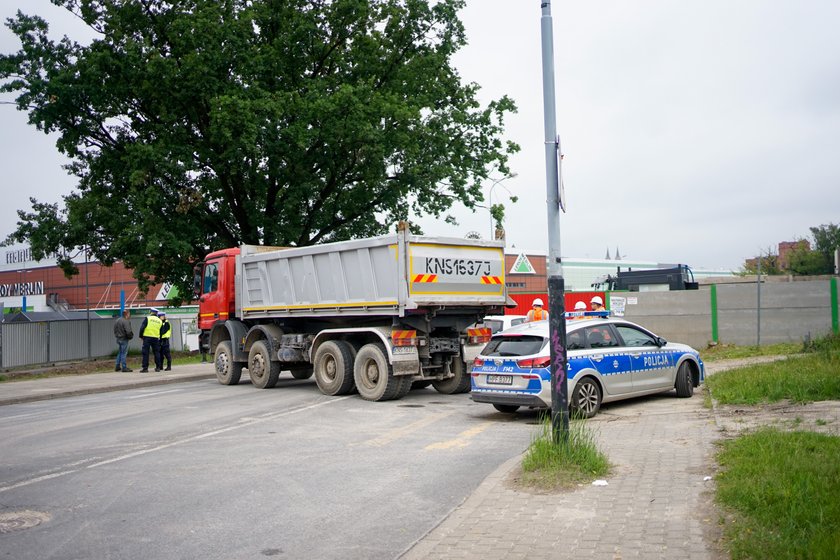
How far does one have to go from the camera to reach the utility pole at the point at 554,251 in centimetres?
781

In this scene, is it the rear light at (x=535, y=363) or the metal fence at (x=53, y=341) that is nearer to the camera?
the rear light at (x=535, y=363)

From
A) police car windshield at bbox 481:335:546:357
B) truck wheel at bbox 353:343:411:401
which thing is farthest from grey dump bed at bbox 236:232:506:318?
police car windshield at bbox 481:335:546:357

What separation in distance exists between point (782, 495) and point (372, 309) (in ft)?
33.0

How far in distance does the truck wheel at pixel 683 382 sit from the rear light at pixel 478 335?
376cm

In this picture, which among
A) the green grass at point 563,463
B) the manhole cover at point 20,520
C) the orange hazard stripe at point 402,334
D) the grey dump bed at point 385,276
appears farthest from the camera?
the orange hazard stripe at point 402,334

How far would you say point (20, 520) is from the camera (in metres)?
6.84

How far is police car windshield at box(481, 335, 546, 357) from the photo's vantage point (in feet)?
38.9

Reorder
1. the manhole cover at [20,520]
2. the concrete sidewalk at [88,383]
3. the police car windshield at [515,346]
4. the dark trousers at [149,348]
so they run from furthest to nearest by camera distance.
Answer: the dark trousers at [149,348], the concrete sidewalk at [88,383], the police car windshield at [515,346], the manhole cover at [20,520]

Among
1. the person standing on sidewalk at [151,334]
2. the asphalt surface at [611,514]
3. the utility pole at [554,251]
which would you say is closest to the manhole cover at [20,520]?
the asphalt surface at [611,514]

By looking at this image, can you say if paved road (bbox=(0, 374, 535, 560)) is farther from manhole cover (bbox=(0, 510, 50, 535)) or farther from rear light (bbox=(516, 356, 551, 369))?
rear light (bbox=(516, 356, 551, 369))

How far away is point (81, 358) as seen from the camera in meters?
31.8

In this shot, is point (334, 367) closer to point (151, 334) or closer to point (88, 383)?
point (88, 383)

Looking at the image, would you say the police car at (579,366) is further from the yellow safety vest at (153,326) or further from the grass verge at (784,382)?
the yellow safety vest at (153,326)

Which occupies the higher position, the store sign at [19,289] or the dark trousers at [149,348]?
the store sign at [19,289]
